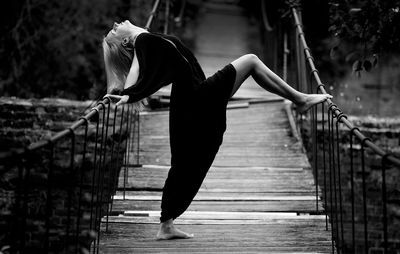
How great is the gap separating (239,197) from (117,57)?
1565 mm

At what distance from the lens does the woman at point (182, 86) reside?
3398mm

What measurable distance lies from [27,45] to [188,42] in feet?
9.56

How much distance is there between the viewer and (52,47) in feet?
31.7

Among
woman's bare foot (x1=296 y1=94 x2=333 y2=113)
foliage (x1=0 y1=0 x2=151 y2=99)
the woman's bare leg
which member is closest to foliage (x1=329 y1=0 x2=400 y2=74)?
woman's bare foot (x1=296 y1=94 x2=333 y2=113)

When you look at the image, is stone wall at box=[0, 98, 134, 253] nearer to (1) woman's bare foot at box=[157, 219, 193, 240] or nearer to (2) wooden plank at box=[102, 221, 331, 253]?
(2) wooden plank at box=[102, 221, 331, 253]

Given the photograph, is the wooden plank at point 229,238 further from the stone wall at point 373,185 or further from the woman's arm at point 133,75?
the stone wall at point 373,185

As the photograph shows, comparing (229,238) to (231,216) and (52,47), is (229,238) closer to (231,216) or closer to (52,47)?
(231,216)

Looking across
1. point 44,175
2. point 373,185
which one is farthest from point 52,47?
point 373,185

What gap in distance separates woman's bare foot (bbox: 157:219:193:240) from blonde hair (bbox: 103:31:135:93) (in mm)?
819

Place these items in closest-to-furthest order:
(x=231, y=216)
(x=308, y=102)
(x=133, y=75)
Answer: (x=133, y=75) < (x=308, y=102) < (x=231, y=216)

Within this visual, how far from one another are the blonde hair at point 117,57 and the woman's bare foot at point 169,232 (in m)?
0.82

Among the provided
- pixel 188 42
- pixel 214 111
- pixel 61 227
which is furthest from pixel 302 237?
pixel 188 42

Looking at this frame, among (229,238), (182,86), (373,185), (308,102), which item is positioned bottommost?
(373,185)

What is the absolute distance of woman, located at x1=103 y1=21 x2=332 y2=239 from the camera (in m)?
3.40
